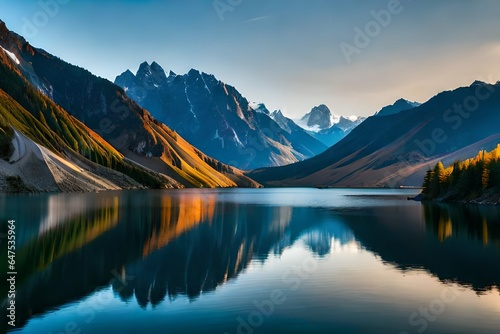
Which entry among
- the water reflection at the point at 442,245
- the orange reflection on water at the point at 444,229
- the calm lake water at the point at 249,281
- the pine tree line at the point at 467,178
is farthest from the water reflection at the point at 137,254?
the pine tree line at the point at 467,178

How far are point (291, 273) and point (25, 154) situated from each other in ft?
592

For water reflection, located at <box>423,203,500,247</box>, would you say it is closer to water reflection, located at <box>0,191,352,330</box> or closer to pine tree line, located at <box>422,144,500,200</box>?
water reflection, located at <box>0,191,352,330</box>

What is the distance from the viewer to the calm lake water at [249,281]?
85.1 ft

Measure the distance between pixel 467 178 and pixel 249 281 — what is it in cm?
13832

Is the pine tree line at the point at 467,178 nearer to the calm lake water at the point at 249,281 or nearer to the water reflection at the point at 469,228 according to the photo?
the water reflection at the point at 469,228

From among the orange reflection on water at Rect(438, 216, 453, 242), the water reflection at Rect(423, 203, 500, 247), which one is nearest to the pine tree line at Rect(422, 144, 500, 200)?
the water reflection at Rect(423, 203, 500, 247)

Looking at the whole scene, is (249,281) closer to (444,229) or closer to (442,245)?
(442,245)

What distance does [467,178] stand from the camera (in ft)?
502

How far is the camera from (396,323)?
25.9 meters

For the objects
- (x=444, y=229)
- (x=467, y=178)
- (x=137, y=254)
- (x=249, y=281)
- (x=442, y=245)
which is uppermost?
(x=467, y=178)

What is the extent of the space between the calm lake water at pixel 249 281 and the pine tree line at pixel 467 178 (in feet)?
267

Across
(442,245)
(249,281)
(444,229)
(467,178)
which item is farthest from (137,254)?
(467,178)

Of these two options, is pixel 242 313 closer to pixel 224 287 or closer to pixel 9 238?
pixel 224 287

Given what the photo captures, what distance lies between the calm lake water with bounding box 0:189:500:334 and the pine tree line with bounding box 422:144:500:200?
81369 millimetres
